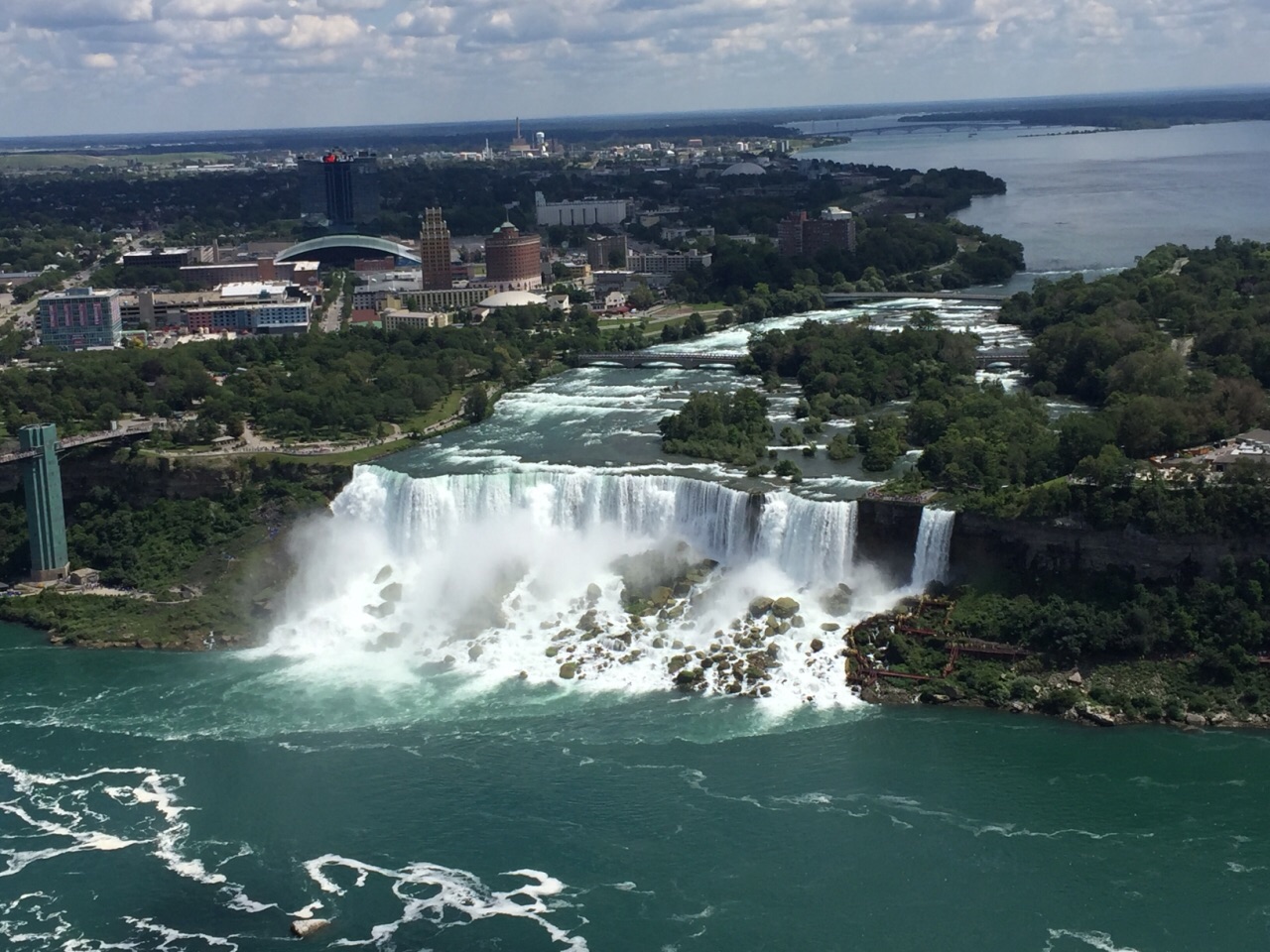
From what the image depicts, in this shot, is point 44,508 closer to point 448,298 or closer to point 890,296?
point 448,298

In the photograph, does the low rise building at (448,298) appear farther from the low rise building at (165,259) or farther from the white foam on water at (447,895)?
the white foam on water at (447,895)

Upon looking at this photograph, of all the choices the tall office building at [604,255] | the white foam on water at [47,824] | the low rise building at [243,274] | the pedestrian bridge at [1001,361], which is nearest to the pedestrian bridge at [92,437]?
the white foam on water at [47,824]

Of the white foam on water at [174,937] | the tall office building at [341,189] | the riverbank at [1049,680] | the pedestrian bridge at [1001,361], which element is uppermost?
the tall office building at [341,189]

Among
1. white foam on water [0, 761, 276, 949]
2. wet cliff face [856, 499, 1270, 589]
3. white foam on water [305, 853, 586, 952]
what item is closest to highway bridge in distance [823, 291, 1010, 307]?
wet cliff face [856, 499, 1270, 589]

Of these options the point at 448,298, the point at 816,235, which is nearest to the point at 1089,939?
the point at 448,298

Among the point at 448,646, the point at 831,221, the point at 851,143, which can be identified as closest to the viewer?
the point at 448,646

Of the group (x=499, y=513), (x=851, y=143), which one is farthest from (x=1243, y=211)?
(x=851, y=143)

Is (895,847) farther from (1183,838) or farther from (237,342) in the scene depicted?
(237,342)
